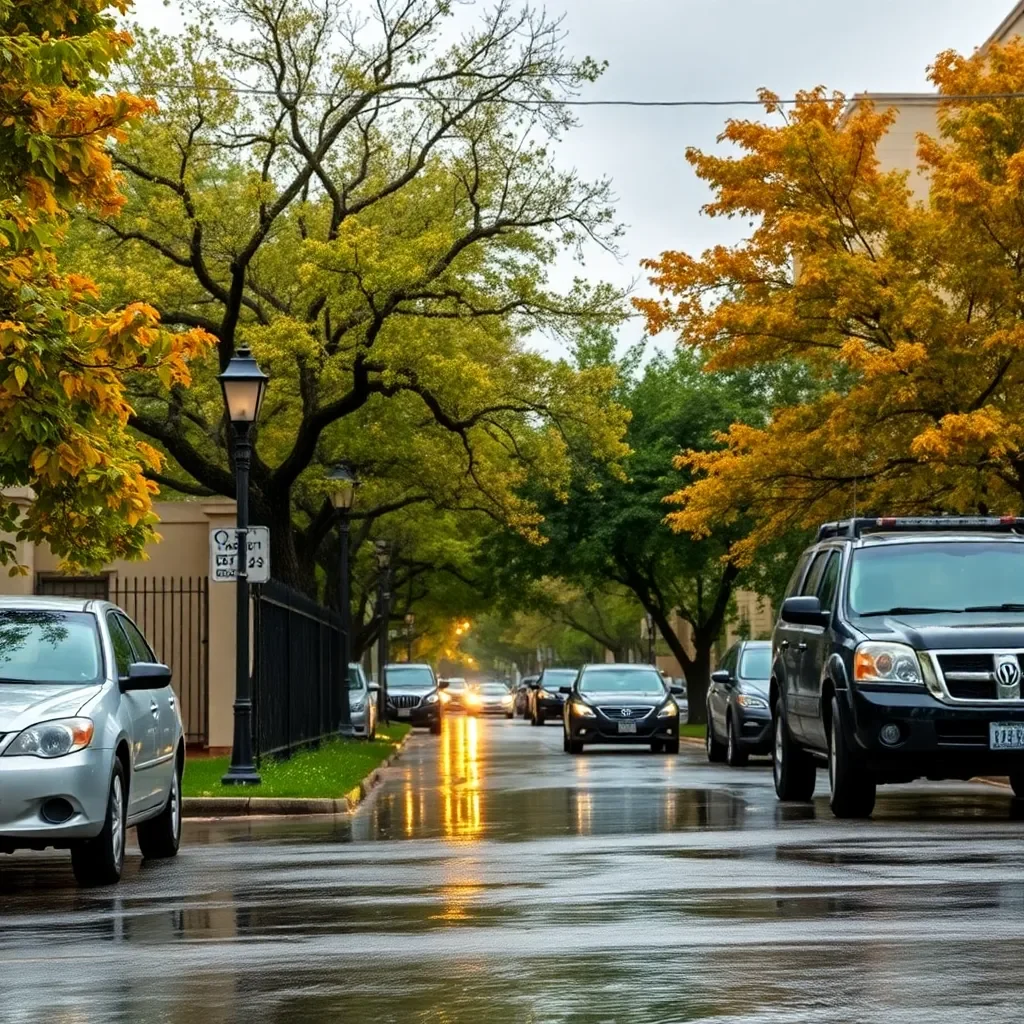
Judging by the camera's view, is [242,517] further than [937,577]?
Yes

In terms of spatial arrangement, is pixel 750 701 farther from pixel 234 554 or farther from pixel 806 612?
pixel 806 612

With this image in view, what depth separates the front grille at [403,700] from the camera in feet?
190

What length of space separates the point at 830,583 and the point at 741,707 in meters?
10.8

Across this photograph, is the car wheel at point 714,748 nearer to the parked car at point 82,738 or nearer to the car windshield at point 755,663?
the car windshield at point 755,663

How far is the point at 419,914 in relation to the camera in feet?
33.2

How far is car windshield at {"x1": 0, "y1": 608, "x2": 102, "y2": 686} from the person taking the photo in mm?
12711

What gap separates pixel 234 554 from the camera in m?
22.0

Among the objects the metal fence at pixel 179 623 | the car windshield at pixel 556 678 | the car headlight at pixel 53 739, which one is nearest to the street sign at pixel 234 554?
the metal fence at pixel 179 623

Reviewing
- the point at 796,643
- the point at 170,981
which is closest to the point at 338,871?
the point at 170,981

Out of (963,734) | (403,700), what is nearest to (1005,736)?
(963,734)

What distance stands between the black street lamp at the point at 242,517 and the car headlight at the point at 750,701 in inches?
310

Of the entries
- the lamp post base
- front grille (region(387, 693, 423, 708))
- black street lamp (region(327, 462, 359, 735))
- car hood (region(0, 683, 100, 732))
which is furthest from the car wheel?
front grille (region(387, 693, 423, 708))

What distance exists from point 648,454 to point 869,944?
145 ft

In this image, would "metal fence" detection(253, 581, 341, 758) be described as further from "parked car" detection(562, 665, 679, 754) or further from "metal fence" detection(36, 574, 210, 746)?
"parked car" detection(562, 665, 679, 754)
